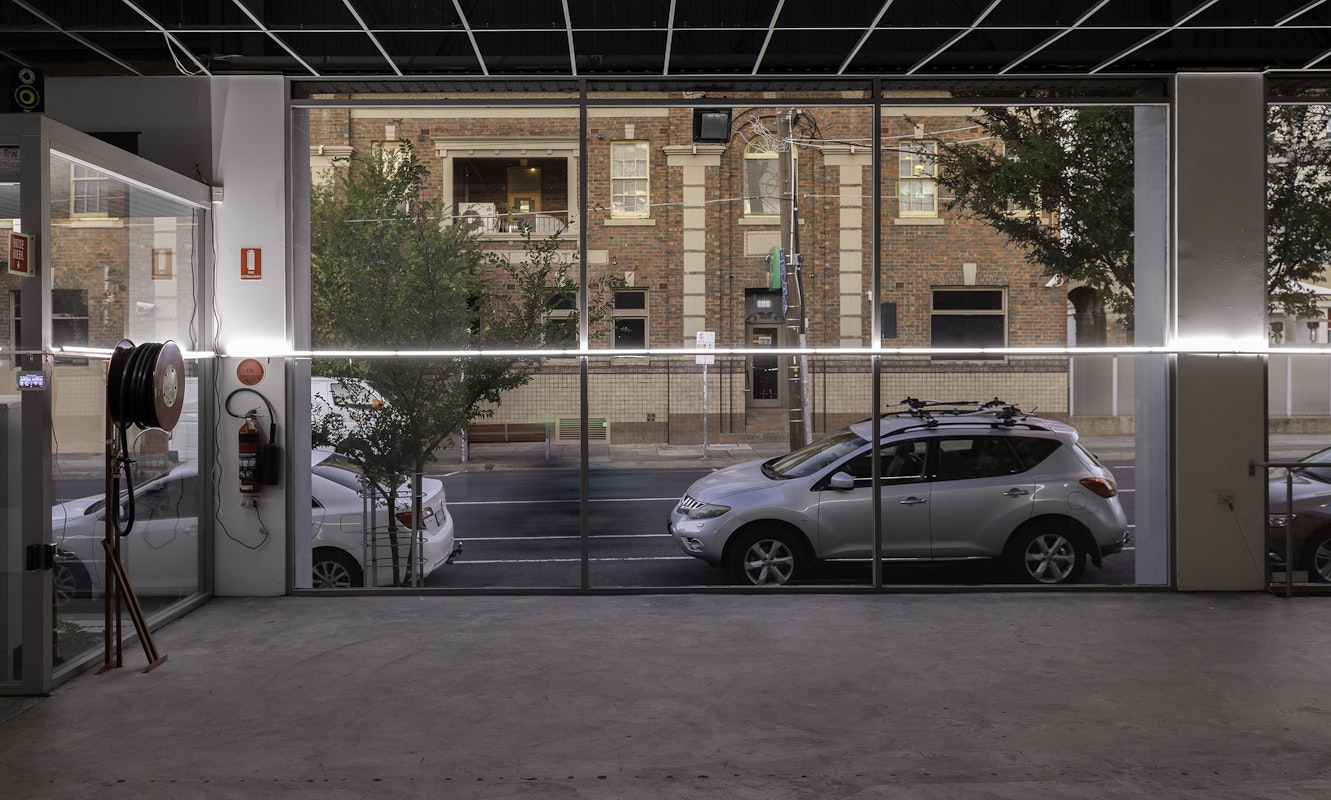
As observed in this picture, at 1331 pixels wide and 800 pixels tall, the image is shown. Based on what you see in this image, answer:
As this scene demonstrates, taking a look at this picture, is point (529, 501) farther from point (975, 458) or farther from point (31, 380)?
point (31, 380)

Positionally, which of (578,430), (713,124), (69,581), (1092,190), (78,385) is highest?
(713,124)

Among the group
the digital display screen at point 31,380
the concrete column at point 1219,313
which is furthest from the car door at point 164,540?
the concrete column at point 1219,313

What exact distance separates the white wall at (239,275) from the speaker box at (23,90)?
218 cm

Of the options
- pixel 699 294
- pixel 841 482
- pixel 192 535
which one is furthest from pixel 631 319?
pixel 192 535

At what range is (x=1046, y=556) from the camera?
7.76 metres

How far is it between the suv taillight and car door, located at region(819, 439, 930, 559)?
3.66 feet

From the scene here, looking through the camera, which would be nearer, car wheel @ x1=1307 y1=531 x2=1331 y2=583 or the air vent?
car wheel @ x1=1307 y1=531 x2=1331 y2=583

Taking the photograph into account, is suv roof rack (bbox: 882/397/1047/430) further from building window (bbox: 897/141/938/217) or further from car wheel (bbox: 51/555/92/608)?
car wheel (bbox: 51/555/92/608)

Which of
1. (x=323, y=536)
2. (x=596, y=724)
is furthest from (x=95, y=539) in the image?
(x=596, y=724)

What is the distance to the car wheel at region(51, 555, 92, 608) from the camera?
18.5ft

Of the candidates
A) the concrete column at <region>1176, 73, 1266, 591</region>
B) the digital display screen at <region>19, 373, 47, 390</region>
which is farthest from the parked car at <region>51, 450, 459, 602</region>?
the concrete column at <region>1176, 73, 1266, 591</region>

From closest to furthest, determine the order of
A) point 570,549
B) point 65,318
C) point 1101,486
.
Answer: point 65,318, point 1101,486, point 570,549

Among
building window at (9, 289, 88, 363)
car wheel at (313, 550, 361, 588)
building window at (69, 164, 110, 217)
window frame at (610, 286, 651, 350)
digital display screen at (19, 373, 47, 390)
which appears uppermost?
building window at (69, 164, 110, 217)

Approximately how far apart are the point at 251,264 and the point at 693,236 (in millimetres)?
3392
